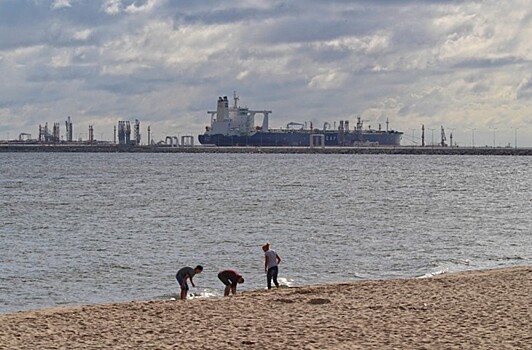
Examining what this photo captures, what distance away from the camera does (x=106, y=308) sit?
49.9 feet

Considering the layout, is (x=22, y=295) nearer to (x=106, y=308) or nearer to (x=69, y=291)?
(x=69, y=291)

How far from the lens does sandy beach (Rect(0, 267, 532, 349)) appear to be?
11.8 metres

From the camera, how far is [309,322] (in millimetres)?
13172

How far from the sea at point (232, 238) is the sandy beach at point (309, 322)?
4.59 meters

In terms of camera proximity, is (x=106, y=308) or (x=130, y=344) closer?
(x=130, y=344)

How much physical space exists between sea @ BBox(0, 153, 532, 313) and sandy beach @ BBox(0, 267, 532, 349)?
4590 mm

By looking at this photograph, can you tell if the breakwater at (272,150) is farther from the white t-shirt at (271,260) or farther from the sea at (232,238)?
the white t-shirt at (271,260)

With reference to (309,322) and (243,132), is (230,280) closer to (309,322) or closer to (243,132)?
(309,322)

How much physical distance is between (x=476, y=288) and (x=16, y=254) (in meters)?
15.5

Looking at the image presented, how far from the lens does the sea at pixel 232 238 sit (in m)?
22.0

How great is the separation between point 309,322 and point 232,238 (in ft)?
60.0

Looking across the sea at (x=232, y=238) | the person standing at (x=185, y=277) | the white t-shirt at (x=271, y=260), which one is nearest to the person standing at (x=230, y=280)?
the person standing at (x=185, y=277)

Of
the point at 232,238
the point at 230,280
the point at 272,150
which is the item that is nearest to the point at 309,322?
the point at 230,280

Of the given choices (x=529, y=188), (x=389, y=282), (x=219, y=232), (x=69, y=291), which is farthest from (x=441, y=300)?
(x=529, y=188)
